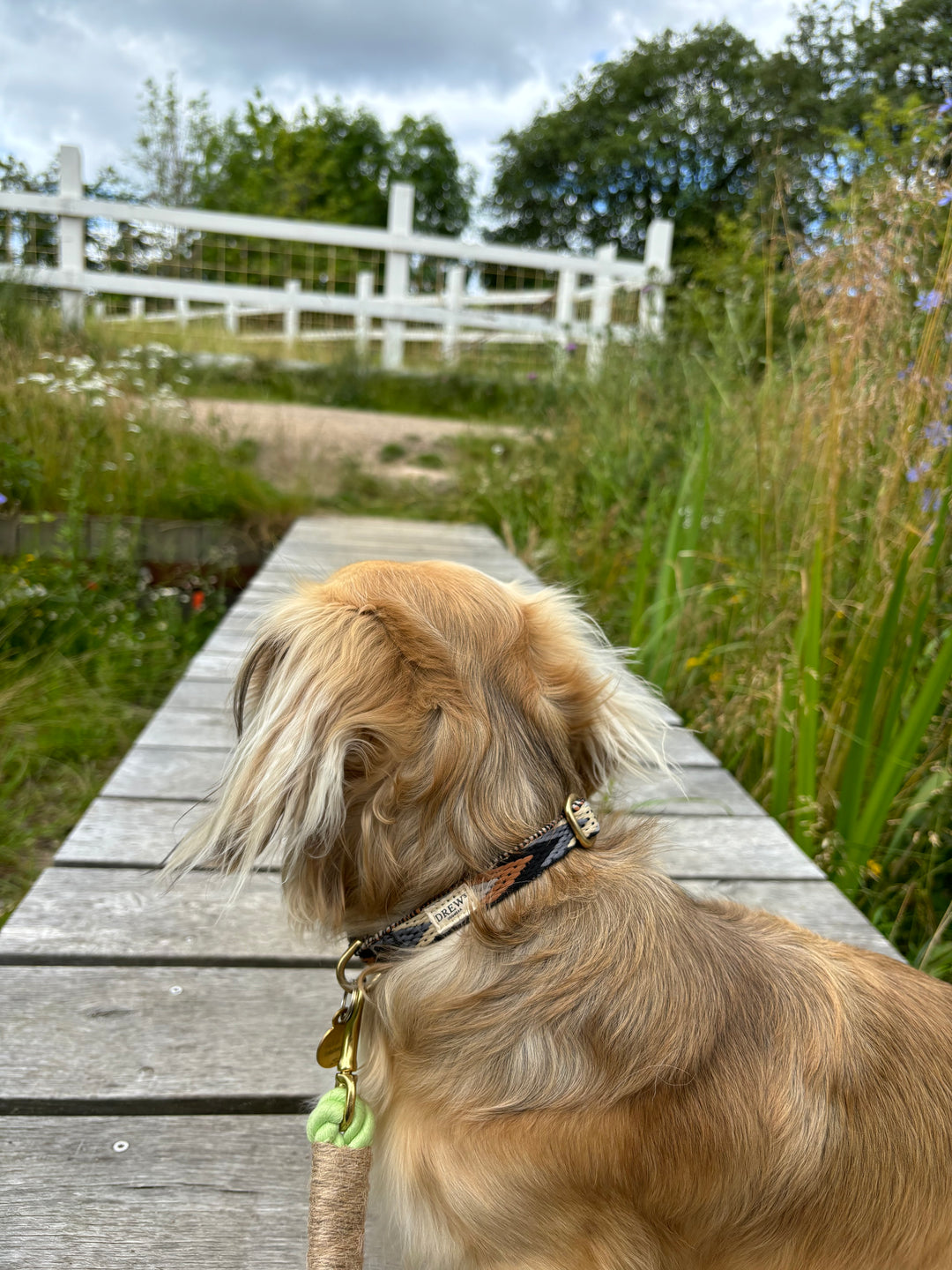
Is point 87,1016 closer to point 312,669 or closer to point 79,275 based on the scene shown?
point 312,669

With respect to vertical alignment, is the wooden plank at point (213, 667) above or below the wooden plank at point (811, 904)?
below

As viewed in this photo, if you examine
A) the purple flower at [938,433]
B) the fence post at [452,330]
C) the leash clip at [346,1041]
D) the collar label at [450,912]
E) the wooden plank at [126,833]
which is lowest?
the wooden plank at [126,833]

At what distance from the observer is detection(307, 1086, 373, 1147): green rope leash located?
1094mm

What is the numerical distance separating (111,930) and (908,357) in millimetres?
2740

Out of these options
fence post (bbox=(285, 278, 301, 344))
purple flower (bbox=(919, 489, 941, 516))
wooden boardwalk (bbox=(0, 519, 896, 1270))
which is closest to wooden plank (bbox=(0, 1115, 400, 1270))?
wooden boardwalk (bbox=(0, 519, 896, 1270))

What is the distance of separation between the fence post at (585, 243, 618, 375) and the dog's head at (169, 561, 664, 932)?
19.1 ft

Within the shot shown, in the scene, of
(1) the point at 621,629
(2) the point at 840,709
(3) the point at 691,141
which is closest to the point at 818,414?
(2) the point at 840,709

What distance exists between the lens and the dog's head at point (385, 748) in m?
1.16

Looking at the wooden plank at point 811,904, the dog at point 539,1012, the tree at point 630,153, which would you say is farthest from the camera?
the tree at point 630,153

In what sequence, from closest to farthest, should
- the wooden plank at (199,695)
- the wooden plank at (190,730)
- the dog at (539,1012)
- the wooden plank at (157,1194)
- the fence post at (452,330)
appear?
1. the dog at (539,1012)
2. the wooden plank at (157,1194)
3. the wooden plank at (190,730)
4. the wooden plank at (199,695)
5. the fence post at (452,330)

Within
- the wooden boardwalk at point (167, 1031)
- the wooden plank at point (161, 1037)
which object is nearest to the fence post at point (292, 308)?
the wooden boardwalk at point (167, 1031)

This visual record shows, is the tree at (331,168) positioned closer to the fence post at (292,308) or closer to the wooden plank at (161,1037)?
the fence post at (292,308)

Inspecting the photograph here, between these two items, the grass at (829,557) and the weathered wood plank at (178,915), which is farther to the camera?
the grass at (829,557)

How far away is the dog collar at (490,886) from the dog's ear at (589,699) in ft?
0.55
